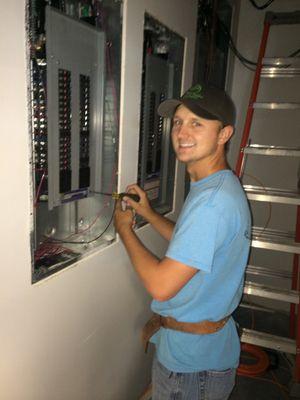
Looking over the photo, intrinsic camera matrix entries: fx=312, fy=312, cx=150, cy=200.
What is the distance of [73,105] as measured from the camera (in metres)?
0.97

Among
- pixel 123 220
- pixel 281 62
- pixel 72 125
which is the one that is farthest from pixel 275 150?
pixel 72 125

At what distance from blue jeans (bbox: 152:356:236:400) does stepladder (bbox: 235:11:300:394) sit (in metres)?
0.80

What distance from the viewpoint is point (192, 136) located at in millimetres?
966

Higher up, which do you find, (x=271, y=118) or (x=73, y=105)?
(x=271, y=118)

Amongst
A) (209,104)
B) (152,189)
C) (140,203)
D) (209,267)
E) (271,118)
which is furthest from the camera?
(271,118)

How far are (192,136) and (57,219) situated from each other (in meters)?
0.55

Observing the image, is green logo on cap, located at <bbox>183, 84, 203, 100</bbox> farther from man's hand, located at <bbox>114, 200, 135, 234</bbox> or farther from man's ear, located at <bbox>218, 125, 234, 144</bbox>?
man's hand, located at <bbox>114, 200, 135, 234</bbox>

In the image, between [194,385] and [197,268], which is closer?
[197,268]

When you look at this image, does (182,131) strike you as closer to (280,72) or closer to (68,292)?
(68,292)

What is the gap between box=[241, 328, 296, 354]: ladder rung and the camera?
1.69 meters

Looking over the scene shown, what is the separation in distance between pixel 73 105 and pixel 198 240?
0.56m

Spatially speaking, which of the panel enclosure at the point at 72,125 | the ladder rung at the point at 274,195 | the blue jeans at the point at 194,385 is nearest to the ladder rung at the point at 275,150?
the ladder rung at the point at 274,195

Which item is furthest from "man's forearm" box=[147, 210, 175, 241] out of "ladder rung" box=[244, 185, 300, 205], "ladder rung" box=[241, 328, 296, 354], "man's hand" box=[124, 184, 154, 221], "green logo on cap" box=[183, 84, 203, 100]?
"ladder rung" box=[241, 328, 296, 354]

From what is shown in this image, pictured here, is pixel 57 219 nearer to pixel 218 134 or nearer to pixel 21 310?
pixel 21 310
